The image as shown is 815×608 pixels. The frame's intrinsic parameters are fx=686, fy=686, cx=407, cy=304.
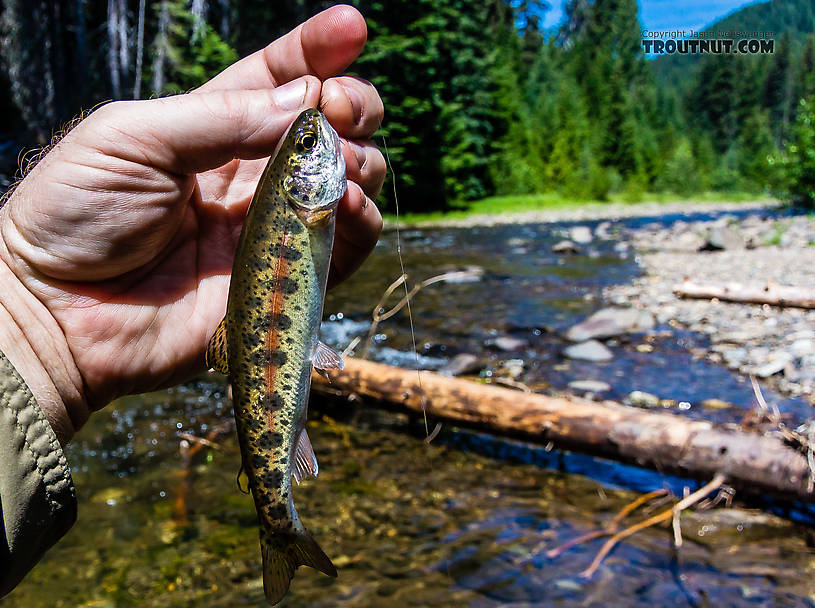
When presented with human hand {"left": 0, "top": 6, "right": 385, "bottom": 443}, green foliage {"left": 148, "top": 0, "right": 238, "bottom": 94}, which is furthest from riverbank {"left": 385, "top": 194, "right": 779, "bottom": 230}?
human hand {"left": 0, "top": 6, "right": 385, "bottom": 443}

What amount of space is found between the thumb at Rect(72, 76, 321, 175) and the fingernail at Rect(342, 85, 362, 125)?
11 cm

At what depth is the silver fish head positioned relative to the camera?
2148mm

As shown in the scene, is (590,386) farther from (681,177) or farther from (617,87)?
(617,87)

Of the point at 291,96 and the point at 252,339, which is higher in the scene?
the point at 291,96

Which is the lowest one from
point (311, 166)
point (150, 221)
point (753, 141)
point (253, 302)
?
point (753, 141)

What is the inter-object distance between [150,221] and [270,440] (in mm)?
1110

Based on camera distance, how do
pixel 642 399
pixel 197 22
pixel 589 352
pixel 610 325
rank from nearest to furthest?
1. pixel 642 399
2. pixel 589 352
3. pixel 610 325
4. pixel 197 22

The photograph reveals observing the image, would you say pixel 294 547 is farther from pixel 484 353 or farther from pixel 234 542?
pixel 484 353

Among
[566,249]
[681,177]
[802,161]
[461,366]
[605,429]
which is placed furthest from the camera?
[681,177]

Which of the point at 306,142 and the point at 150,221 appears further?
the point at 150,221

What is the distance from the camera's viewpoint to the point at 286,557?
2234 mm

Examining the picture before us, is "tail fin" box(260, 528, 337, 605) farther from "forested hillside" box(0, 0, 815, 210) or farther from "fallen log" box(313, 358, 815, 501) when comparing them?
"fallen log" box(313, 358, 815, 501)

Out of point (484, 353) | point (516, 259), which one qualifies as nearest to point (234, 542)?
point (484, 353)

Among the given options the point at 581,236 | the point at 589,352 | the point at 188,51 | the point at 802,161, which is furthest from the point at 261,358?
the point at 802,161
